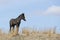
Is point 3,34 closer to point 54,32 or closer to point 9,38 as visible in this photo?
point 9,38

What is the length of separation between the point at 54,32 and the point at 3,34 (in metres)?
3.67

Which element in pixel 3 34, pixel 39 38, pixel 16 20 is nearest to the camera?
pixel 39 38

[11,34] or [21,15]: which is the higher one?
[21,15]

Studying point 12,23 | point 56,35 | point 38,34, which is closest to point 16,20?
point 12,23

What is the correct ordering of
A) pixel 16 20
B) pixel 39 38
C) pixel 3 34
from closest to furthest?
pixel 39 38
pixel 16 20
pixel 3 34

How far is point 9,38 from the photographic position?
1566 centimetres

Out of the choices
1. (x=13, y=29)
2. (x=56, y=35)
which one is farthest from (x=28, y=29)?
(x=56, y=35)

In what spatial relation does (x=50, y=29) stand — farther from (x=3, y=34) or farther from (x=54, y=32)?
(x=3, y=34)

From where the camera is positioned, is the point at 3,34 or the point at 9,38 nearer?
the point at 9,38

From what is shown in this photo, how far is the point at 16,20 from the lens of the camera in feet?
52.4

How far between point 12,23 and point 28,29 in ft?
3.93

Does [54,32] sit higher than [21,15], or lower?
lower

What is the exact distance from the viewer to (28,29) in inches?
663

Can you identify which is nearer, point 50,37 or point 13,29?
point 50,37
